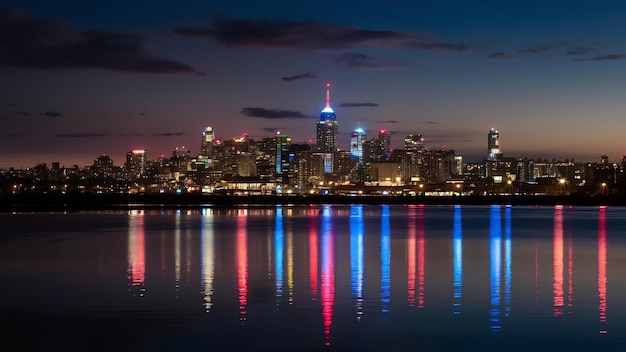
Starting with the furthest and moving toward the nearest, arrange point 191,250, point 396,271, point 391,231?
point 391,231, point 191,250, point 396,271

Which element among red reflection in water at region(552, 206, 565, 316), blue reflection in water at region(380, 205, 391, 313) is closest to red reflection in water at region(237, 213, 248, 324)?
blue reflection in water at region(380, 205, 391, 313)

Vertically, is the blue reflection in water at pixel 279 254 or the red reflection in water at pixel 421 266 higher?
the blue reflection in water at pixel 279 254

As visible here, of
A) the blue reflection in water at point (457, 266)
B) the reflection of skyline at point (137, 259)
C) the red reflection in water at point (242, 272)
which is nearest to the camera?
the red reflection in water at point (242, 272)

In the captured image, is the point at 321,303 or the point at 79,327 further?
the point at 321,303

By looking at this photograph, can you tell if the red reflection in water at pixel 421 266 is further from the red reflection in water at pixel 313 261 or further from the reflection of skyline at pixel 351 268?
the red reflection in water at pixel 313 261

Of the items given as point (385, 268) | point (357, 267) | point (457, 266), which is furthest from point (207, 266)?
point (457, 266)

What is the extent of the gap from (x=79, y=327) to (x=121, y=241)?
82.5ft

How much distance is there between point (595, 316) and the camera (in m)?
18.5

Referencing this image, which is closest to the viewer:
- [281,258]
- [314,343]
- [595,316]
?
[314,343]

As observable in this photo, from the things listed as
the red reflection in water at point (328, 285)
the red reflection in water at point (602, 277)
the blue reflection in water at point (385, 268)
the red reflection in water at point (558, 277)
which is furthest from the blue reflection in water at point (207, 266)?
the red reflection in water at point (602, 277)

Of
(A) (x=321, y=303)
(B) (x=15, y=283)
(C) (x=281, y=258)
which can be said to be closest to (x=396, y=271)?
(C) (x=281, y=258)

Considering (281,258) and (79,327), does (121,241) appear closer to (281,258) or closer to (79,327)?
(281,258)

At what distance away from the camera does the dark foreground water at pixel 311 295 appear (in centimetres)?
1583

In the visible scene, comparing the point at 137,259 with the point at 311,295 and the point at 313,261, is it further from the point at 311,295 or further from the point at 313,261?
the point at 311,295
